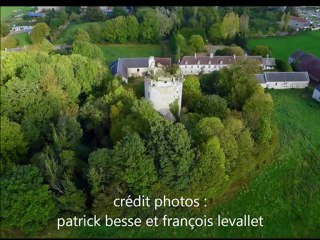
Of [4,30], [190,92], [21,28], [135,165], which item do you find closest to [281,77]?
[190,92]

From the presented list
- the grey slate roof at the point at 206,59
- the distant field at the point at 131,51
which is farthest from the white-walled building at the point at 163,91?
the distant field at the point at 131,51

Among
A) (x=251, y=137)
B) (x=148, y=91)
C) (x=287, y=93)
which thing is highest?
(x=148, y=91)

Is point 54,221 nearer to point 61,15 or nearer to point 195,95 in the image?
point 195,95

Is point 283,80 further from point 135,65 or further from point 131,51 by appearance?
point 131,51

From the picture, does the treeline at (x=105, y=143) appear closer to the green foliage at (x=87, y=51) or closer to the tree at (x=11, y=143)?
the tree at (x=11, y=143)

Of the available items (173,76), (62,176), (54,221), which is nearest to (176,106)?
(173,76)

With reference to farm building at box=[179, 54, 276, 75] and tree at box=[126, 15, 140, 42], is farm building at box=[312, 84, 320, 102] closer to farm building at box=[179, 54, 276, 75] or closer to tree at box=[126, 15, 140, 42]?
farm building at box=[179, 54, 276, 75]
